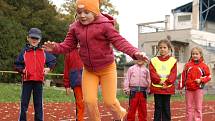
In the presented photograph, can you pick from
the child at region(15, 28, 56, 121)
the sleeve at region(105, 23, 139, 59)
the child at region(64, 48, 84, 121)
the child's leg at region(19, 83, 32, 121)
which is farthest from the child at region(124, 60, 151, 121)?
the sleeve at region(105, 23, 139, 59)

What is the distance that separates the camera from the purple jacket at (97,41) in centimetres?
609

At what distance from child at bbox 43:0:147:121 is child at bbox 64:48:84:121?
7.47 feet

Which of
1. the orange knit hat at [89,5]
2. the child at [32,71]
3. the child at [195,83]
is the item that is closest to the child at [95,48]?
the orange knit hat at [89,5]

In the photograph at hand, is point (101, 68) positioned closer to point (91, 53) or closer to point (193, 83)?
point (91, 53)

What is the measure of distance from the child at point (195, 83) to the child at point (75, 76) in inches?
88.4

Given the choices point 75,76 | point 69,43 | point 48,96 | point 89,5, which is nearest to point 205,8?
point 48,96

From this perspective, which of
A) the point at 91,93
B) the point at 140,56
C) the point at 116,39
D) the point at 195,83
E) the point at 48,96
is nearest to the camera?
the point at 140,56

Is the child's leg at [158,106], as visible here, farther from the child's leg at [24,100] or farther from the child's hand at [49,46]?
the child's hand at [49,46]

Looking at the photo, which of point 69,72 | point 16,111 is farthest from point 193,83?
point 16,111

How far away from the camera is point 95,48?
613 centimetres

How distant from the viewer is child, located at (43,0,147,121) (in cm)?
608

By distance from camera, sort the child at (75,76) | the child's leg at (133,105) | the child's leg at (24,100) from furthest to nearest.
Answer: the child's leg at (133,105), the child at (75,76), the child's leg at (24,100)

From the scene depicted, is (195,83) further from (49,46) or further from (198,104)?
(49,46)

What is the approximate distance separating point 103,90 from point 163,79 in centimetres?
273
